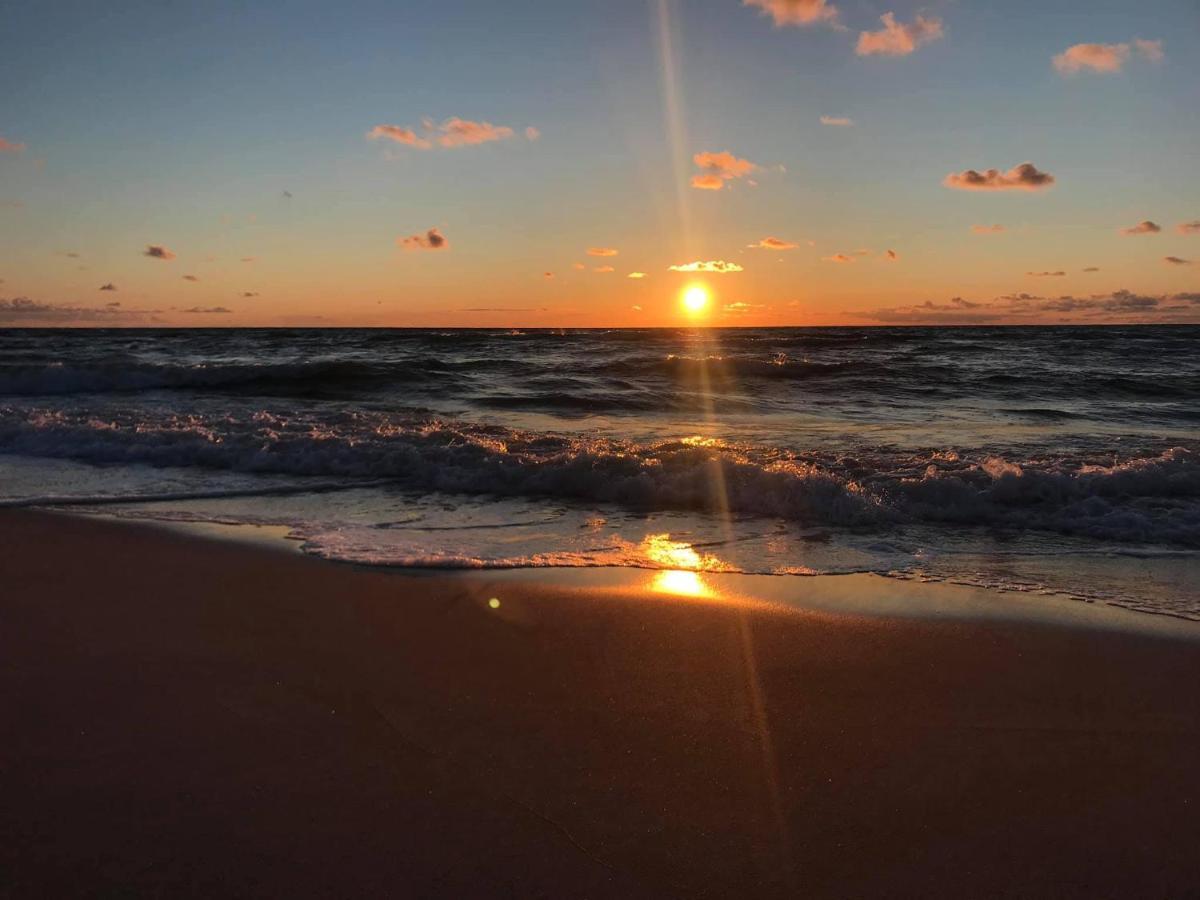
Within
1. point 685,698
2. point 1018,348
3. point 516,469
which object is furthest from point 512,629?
point 1018,348

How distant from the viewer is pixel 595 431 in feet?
39.7

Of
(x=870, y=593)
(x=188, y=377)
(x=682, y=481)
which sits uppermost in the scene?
(x=188, y=377)

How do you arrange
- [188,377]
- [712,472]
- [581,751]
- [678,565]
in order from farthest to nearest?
[188,377]
[712,472]
[678,565]
[581,751]

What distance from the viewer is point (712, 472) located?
7.47 m

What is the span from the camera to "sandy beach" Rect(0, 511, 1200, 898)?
7.02 feet

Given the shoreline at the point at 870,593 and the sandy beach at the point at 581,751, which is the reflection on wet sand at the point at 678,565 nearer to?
the shoreline at the point at 870,593

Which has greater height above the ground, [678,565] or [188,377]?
[188,377]

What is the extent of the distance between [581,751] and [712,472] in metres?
4.95

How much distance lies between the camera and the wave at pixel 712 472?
650 centimetres

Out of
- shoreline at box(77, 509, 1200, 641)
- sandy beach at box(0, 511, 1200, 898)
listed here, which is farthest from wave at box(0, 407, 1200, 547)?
sandy beach at box(0, 511, 1200, 898)

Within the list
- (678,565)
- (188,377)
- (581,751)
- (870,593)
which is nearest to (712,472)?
(678,565)

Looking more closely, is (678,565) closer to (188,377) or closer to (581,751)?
(581,751)

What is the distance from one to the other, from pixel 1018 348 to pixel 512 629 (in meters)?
32.4

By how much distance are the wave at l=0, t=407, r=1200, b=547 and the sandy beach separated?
104 inches
